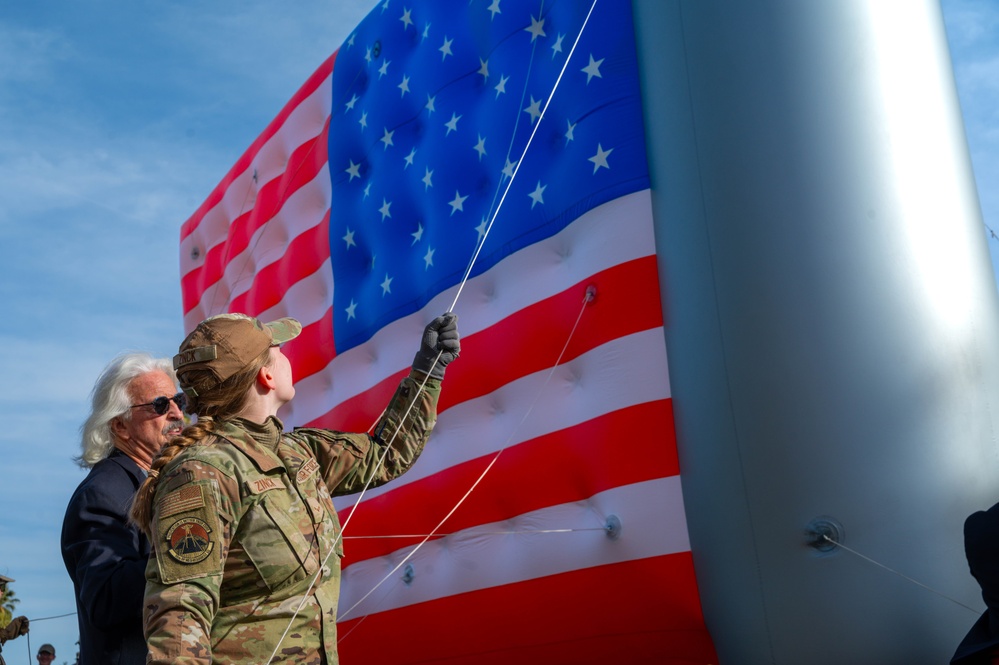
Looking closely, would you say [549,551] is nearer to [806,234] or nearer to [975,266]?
[806,234]

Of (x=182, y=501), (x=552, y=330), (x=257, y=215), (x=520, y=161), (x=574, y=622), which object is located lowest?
(x=574, y=622)

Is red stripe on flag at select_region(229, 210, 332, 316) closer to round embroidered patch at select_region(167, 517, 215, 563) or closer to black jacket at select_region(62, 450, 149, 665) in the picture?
black jacket at select_region(62, 450, 149, 665)

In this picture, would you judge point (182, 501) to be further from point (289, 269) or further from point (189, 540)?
point (289, 269)

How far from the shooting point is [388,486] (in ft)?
9.54

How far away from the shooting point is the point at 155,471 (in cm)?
146

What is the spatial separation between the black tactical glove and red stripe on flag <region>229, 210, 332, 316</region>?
174 cm

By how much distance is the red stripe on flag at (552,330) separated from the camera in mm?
2213

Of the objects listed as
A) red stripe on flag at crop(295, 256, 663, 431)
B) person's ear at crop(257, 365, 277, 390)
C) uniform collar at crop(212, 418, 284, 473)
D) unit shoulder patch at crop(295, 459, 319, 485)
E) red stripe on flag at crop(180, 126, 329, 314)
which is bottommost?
unit shoulder patch at crop(295, 459, 319, 485)

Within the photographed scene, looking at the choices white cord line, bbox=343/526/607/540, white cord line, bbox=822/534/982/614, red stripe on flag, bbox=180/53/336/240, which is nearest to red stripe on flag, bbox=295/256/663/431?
white cord line, bbox=343/526/607/540

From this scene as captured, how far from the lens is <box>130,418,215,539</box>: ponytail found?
4.73ft

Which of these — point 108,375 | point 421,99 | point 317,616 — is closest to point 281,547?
point 317,616

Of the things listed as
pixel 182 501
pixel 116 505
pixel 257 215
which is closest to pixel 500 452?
pixel 116 505

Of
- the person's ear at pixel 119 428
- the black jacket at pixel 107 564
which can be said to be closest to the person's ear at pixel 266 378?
the black jacket at pixel 107 564

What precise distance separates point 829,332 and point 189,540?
1.19 m
